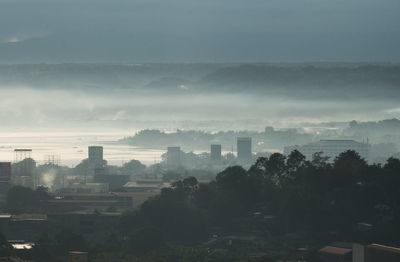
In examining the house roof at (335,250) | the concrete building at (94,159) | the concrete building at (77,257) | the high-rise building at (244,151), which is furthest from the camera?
the high-rise building at (244,151)

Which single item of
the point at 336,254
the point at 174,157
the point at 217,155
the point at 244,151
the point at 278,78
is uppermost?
the point at 278,78

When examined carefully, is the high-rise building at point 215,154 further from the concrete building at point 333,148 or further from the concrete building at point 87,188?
the concrete building at point 87,188

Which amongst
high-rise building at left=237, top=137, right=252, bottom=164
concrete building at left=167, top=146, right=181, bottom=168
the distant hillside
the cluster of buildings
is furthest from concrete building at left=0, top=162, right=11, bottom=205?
the distant hillside

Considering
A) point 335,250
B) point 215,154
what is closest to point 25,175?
point 215,154

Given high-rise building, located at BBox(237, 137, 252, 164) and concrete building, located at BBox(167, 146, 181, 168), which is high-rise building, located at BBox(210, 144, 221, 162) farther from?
concrete building, located at BBox(167, 146, 181, 168)

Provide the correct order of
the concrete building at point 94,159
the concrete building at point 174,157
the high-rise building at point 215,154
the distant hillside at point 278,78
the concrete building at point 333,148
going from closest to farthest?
the concrete building at point 94,159 → the concrete building at point 333,148 → the concrete building at point 174,157 → the high-rise building at point 215,154 → the distant hillside at point 278,78

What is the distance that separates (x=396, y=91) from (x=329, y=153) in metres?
28.0

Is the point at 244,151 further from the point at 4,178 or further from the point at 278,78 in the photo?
the point at 4,178

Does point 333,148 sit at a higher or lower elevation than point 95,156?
higher

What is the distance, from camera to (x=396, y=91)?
541 ft

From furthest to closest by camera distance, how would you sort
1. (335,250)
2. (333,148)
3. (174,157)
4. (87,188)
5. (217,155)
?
(217,155), (174,157), (333,148), (87,188), (335,250)

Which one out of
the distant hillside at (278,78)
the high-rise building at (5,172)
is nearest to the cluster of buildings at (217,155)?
the distant hillside at (278,78)

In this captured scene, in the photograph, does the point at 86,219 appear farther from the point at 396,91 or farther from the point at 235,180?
the point at 396,91

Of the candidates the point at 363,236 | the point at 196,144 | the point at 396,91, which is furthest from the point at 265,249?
the point at 196,144
